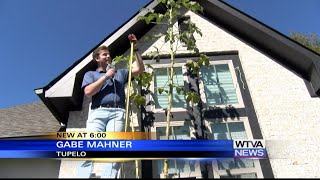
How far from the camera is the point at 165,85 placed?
24.3 feet

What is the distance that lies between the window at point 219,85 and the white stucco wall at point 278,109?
338 millimetres

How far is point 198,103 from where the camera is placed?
279 inches

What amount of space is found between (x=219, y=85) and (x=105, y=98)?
2.83 m

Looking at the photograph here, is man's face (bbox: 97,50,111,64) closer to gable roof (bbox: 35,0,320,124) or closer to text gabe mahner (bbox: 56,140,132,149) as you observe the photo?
gable roof (bbox: 35,0,320,124)

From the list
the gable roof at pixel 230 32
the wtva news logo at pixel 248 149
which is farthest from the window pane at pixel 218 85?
the wtva news logo at pixel 248 149

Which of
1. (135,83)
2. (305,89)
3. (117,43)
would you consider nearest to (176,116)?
(135,83)

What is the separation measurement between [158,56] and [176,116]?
5.17 feet

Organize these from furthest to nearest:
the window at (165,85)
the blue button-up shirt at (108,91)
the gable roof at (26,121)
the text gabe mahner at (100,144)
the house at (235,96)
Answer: the gable roof at (26,121) → the window at (165,85) → the house at (235,96) → the blue button-up shirt at (108,91) → the text gabe mahner at (100,144)

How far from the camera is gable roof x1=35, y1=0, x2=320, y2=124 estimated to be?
22.1ft

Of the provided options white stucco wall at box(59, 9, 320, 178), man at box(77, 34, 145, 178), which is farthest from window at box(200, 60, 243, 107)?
man at box(77, 34, 145, 178)

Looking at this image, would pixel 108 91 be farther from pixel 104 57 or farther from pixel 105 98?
pixel 104 57

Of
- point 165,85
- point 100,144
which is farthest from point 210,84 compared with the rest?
point 100,144

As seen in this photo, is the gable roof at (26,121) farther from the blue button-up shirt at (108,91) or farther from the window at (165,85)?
the blue button-up shirt at (108,91)

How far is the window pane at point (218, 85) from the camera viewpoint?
7.22 meters
